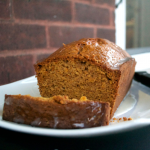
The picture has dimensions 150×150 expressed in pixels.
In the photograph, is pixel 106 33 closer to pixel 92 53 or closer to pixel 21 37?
pixel 21 37

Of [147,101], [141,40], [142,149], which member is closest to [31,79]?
[147,101]

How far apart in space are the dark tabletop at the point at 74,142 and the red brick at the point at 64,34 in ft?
4.46

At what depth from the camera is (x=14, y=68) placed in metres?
1.66

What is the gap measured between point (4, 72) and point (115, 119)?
3.64 ft

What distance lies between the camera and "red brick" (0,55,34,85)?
5.17ft

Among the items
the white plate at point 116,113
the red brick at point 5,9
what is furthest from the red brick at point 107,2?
the white plate at point 116,113

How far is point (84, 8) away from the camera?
230cm

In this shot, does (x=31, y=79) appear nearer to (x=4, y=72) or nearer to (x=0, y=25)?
(x=4, y=72)

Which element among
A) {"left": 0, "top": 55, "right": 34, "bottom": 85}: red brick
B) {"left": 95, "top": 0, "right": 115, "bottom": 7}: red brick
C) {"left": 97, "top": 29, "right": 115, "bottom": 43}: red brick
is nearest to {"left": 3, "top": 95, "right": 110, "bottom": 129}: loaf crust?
{"left": 0, "top": 55, "right": 34, "bottom": 85}: red brick

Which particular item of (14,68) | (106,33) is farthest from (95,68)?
(106,33)

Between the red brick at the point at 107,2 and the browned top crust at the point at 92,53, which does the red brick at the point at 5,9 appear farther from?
the red brick at the point at 107,2

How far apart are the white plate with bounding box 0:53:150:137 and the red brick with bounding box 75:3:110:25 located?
3.86 feet

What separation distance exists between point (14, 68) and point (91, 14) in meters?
1.34

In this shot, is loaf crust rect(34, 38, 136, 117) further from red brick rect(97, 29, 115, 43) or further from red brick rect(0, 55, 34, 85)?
red brick rect(97, 29, 115, 43)
